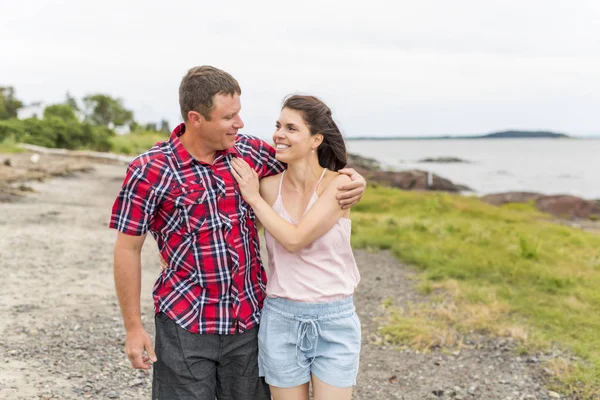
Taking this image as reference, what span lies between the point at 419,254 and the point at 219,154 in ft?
26.1

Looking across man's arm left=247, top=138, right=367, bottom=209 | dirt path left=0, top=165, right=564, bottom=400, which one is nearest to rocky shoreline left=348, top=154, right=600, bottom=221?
dirt path left=0, top=165, right=564, bottom=400

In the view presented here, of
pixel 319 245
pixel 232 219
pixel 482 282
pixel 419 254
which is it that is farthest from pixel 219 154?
pixel 419 254

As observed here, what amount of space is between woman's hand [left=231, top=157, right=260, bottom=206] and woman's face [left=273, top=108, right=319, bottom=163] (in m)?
0.20

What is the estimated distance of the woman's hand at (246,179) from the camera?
3.04 m

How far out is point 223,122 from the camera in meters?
2.92

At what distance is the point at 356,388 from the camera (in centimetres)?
582

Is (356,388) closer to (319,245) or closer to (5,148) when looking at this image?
(319,245)

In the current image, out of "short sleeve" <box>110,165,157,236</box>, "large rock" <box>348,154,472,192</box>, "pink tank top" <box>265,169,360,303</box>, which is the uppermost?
"short sleeve" <box>110,165,157,236</box>

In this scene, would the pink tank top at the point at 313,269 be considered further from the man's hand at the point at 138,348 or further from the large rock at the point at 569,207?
the large rock at the point at 569,207

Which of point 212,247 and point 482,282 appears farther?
point 482,282

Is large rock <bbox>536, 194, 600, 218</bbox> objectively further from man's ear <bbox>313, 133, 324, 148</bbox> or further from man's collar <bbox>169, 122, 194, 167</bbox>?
man's collar <bbox>169, 122, 194, 167</bbox>

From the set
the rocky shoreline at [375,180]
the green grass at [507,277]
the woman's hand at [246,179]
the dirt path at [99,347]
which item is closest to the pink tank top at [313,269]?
the woman's hand at [246,179]

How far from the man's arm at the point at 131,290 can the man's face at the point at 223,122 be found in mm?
561

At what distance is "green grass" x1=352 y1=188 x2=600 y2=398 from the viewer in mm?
7129
